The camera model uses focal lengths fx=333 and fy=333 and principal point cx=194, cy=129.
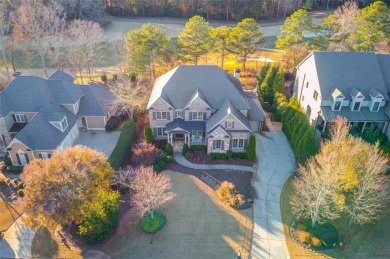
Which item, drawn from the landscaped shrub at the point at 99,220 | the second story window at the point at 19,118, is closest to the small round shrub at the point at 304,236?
the landscaped shrub at the point at 99,220

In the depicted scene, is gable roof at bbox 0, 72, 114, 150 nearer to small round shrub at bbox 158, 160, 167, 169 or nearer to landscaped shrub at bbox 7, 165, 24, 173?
landscaped shrub at bbox 7, 165, 24, 173

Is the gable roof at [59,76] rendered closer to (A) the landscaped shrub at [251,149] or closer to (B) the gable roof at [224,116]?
(B) the gable roof at [224,116]

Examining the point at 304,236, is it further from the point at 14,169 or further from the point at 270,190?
the point at 14,169

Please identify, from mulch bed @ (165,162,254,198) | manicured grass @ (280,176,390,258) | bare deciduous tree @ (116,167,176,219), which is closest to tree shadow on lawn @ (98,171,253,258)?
bare deciduous tree @ (116,167,176,219)

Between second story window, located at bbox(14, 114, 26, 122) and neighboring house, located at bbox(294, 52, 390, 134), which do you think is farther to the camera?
second story window, located at bbox(14, 114, 26, 122)

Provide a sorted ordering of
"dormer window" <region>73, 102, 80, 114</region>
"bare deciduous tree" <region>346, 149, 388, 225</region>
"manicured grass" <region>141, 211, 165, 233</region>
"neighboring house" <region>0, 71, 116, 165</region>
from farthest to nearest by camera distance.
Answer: "dormer window" <region>73, 102, 80, 114</region> → "neighboring house" <region>0, 71, 116, 165</region> → "manicured grass" <region>141, 211, 165, 233</region> → "bare deciduous tree" <region>346, 149, 388, 225</region>
